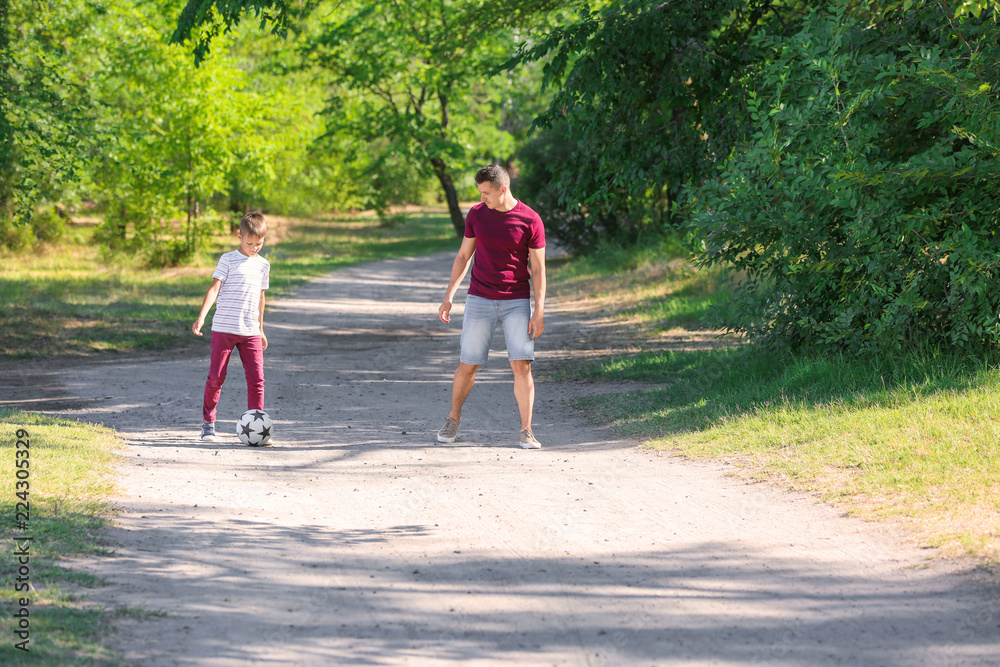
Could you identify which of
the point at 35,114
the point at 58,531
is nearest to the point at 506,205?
the point at 58,531

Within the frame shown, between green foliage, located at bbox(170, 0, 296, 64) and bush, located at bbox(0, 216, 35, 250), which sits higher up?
green foliage, located at bbox(170, 0, 296, 64)

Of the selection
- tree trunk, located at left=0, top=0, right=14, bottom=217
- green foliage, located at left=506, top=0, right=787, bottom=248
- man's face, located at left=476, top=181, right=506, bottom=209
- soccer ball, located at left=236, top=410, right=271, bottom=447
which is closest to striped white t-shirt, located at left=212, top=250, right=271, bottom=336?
soccer ball, located at left=236, top=410, right=271, bottom=447

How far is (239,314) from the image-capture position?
23.0 feet

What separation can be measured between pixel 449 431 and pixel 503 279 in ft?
4.47

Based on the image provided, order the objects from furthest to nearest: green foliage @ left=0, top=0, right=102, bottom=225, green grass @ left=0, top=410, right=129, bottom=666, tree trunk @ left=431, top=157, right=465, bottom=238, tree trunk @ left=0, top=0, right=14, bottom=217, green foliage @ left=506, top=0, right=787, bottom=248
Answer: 1. tree trunk @ left=431, top=157, right=465, bottom=238
2. green foliage @ left=0, top=0, right=102, bottom=225
3. tree trunk @ left=0, top=0, right=14, bottom=217
4. green foliage @ left=506, top=0, right=787, bottom=248
5. green grass @ left=0, top=410, right=129, bottom=666

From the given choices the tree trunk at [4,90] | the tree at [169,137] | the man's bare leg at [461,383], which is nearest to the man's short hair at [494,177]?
the man's bare leg at [461,383]

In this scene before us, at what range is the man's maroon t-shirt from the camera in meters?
6.74

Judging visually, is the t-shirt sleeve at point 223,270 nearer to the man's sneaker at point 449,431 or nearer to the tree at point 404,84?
the man's sneaker at point 449,431

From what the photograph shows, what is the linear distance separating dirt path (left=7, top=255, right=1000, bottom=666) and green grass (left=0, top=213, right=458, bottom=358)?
5070 mm

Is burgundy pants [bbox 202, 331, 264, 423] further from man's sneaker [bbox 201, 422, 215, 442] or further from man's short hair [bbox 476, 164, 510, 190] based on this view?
man's short hair [bbox 476, 164, 510, 190]

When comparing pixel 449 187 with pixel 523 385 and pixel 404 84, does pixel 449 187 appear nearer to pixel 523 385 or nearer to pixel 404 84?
pixel 404 84

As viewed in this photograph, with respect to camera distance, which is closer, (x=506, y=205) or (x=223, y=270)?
(x=506, y=205)

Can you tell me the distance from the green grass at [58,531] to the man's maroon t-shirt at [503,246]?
302 cm

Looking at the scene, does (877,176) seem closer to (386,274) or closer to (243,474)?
(243,474)
